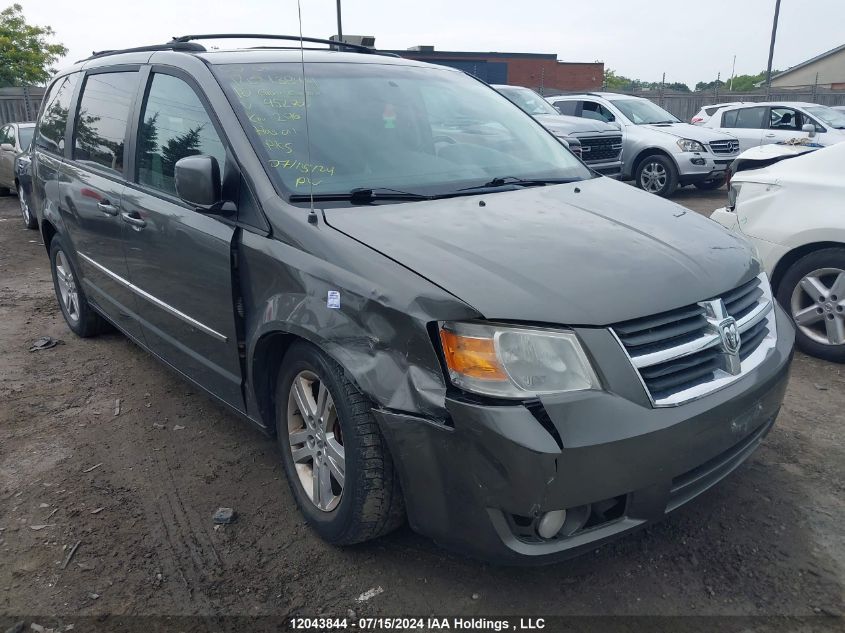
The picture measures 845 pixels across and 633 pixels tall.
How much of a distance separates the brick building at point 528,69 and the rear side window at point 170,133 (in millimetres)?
37123

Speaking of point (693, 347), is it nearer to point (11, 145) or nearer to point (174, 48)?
point (174, 48)

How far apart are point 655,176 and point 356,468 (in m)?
10.7

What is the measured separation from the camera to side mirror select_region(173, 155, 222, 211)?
2770 millimetres

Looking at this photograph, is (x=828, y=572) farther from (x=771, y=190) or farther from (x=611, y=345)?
(x=771, y=190)

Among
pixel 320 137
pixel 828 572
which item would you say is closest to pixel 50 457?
pixel 320 137

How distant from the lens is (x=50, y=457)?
11.7 ft

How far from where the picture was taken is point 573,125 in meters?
11.4

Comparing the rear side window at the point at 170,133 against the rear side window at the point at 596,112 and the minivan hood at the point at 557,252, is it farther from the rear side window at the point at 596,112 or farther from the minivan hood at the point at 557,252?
the rear side window at the point at 596,112

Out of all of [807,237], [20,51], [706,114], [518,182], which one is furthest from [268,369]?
[20,51]

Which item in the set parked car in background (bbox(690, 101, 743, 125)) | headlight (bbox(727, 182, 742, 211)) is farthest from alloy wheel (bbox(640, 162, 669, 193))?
headlight (bbox(727, 182, 742, 211))

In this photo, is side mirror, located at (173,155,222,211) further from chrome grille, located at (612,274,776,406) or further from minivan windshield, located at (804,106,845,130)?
minivan windshield, located at (804,106,845,130)

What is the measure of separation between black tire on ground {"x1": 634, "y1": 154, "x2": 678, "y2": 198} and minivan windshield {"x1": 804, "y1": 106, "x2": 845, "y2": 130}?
13.2 feet

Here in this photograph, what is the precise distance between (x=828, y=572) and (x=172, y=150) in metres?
3.27

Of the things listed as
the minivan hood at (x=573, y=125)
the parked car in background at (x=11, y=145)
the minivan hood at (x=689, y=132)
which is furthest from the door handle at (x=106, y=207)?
the minivan hood at (x=689, y=132)
